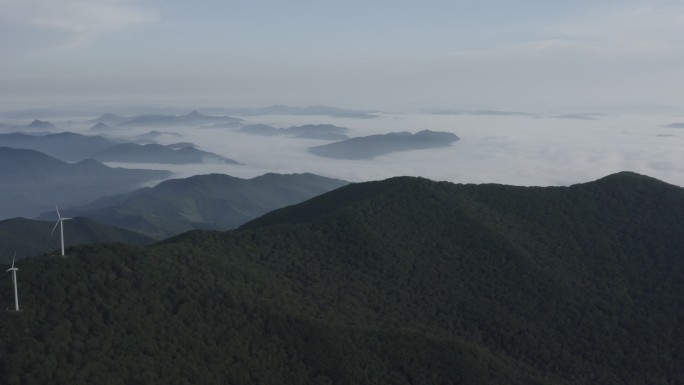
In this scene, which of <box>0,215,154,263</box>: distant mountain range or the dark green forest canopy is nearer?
the dark green forest canopy

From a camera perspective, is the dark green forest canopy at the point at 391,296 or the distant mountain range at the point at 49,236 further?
the distant mountain range at the point at 49,236

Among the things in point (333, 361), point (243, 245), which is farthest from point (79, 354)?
point (243, 245)

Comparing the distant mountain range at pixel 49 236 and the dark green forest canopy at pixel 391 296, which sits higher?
the dark green forest canopy at pixel 391 296

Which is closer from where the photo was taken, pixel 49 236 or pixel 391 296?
pixel 391 296

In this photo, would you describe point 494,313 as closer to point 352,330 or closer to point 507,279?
point 507,279

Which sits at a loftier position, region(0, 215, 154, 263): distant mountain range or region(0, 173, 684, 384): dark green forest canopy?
Answer: region(0, 173, 684, 384): dark green forest canopy
